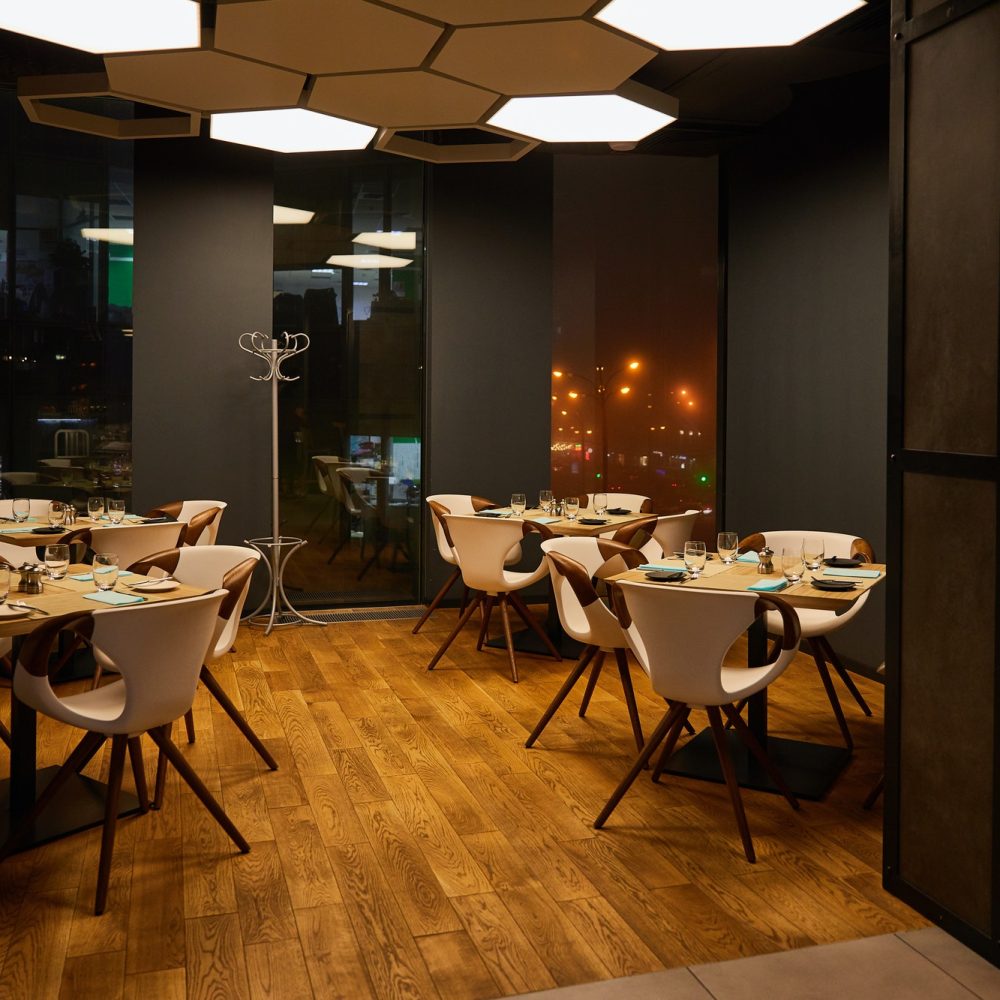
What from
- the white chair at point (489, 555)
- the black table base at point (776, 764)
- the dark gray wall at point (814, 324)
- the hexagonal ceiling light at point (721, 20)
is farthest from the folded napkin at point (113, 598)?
the dark gray wall at point (814, 324)

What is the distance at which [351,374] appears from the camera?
325 inches

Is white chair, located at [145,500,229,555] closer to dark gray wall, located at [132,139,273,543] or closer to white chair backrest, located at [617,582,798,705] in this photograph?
dark gray wall, located at [132,139,273,543]

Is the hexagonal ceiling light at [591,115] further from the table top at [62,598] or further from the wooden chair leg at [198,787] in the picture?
the wooden chair leg at [198,787]

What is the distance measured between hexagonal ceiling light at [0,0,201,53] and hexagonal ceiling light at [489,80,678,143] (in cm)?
183

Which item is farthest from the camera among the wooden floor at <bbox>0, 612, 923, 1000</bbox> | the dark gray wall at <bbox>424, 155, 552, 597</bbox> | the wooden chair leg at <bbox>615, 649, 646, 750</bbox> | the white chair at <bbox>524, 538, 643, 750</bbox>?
the dark gray wall at <bbox>424, 155, 552, 597</bbox>

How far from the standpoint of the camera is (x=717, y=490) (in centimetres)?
816

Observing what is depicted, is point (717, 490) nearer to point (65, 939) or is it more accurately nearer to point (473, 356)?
point (473, 356)

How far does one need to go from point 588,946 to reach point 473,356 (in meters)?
5.92

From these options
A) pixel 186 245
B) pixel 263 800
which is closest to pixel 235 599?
pixel 263 800

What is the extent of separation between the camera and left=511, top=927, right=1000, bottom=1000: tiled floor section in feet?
9.10

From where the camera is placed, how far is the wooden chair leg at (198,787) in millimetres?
3525

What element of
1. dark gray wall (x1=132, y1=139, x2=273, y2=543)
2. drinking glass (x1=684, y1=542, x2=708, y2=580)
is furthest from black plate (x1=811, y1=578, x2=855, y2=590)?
dark gray wall (x1=132, y1=139, x2=273, y2=543)

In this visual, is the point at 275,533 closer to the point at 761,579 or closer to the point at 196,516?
the point at 196,516

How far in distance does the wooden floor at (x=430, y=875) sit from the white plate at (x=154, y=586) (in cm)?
87
